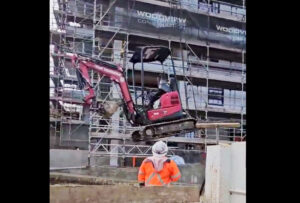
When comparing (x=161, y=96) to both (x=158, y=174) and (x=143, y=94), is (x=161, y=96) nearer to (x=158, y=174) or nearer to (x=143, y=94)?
(x=143, y=94)

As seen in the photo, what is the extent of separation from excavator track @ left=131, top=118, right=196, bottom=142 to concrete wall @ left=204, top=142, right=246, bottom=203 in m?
0.29

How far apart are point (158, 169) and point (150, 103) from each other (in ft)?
1.64

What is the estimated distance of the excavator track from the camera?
2746mm

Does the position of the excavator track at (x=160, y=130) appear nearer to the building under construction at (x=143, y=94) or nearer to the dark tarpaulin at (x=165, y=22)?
the building under construction at (x=143, y=94)

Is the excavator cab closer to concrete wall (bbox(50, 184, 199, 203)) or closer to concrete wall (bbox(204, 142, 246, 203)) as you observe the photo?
concrete wall (bbox(204, 142, 246, 203))

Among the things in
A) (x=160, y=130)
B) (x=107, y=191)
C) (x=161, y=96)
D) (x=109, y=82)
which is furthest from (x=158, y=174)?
(x=109, y=82)

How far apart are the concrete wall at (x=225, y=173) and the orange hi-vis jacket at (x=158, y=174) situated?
26 centimetres

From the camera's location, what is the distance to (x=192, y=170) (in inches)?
109

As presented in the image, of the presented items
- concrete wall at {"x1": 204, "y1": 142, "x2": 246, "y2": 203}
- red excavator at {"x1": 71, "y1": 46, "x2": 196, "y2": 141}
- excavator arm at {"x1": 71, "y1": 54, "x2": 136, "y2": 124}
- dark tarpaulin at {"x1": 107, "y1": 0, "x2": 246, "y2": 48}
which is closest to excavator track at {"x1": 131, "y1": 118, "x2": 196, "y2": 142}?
red excavator at {"x1": 71, "y1": 46, "x2": 196, "y2": 141}
